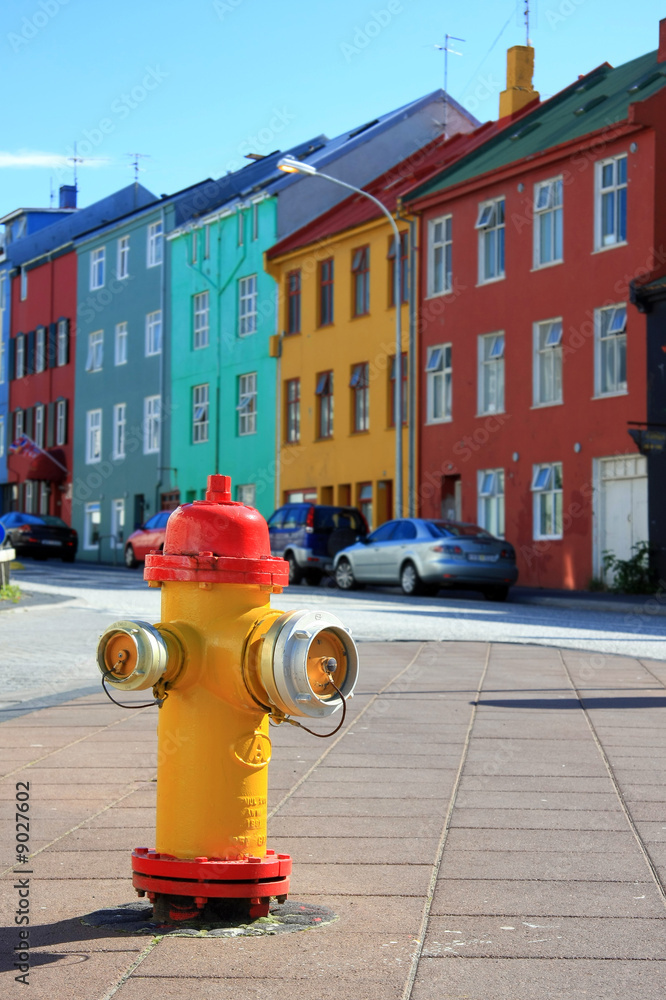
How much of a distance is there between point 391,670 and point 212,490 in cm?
716

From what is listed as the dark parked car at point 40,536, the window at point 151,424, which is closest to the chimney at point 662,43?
the window at point 151,424

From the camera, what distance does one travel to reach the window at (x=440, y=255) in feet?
117

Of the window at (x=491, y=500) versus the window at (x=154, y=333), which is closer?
the window at (x=491, y=500)

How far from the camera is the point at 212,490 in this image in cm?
427

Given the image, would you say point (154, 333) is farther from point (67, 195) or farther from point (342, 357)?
point (67, 195)

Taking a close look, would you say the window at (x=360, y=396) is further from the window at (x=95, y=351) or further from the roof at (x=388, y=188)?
the window at (x=95, y=351)

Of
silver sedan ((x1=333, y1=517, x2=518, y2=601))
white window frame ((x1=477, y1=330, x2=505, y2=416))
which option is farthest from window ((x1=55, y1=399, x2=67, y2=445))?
silver sedan ((x1=333, y1=517, x2=518, y2=601))

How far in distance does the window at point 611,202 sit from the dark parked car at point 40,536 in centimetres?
2280

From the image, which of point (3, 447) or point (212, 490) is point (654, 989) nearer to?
A: point (212, 490)

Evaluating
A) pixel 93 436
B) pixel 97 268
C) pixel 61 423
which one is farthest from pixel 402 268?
pixel 61 423

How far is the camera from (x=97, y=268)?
56.3 metres

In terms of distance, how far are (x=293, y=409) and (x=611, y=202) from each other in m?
15.0

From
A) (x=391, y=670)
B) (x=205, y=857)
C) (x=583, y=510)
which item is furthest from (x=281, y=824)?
(x=583, y=510)

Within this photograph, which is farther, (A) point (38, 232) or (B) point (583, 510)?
(A) point (38, 232)
